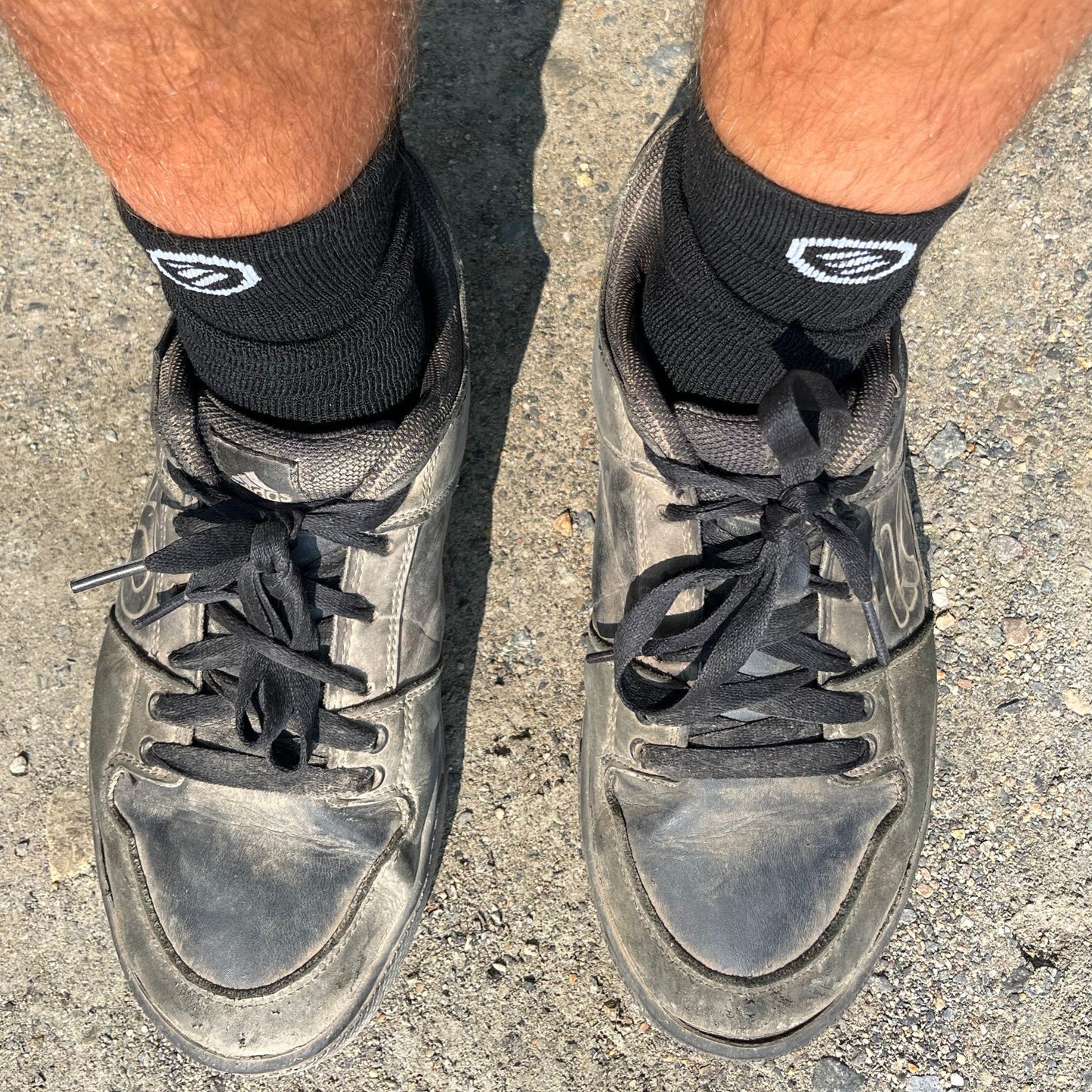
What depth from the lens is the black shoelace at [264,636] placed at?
4.18ft

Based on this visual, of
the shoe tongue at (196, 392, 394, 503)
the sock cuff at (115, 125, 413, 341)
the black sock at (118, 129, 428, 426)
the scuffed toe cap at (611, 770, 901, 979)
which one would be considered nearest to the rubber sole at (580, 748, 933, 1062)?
the scuffed toe cap at (611, 770, 901, 979)

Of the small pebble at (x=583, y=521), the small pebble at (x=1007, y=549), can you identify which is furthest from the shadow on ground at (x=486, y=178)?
the small pebble at (x=1007, y=549)

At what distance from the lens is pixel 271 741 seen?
131cm

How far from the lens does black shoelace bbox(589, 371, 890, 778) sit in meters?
1.26

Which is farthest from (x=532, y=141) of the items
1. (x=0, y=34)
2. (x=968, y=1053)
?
(x=968, y=1053)

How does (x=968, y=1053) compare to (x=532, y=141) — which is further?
(x=532, y=141)

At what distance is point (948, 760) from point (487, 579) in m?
0.90

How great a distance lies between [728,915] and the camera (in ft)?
4.38

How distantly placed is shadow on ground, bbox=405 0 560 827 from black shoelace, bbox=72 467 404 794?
0.41 metres

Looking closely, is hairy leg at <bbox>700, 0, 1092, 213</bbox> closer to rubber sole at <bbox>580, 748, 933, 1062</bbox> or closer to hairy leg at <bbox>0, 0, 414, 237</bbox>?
hairy leg at <bbox>0, 0, 414, 237</bbox>

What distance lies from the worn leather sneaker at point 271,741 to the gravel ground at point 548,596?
0.23m

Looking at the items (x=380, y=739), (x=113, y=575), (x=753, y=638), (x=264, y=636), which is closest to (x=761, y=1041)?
(x=753, y=638)

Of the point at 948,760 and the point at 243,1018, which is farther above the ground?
the point at 948,760

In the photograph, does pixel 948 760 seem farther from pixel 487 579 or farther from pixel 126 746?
pixel 126 746
